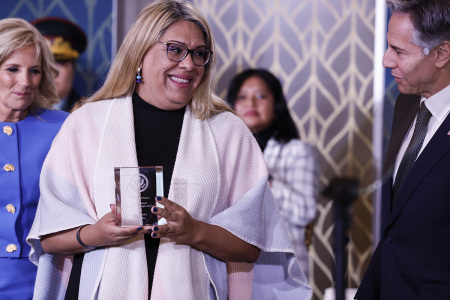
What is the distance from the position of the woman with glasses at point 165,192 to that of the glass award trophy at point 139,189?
15 mm

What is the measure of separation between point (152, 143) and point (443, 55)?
0.98 m

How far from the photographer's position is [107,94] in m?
2.01

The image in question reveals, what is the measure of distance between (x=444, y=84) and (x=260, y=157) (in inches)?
25.0

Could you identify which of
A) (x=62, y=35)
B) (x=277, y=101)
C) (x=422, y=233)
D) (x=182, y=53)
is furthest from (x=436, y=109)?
(x=62, y=35)

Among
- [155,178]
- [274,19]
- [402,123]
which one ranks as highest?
[274,19]

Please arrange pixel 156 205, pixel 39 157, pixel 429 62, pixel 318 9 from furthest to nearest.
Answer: pixel 318 9, pixel 39 157, pixel 429 62, pixel 156 205

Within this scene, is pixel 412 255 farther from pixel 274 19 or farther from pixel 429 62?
pixel 274 19

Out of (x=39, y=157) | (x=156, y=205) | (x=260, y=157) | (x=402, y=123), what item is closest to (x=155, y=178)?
(x=156, y=205)

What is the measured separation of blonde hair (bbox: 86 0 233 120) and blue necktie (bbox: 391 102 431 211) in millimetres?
636

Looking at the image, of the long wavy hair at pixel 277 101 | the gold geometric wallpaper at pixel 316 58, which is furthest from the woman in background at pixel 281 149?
the gold geometric wallpaper at pixel 316 58

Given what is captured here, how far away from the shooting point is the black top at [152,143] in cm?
186

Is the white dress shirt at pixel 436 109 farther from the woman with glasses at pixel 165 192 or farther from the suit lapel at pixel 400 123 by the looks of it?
the woman with glasses at pixel 165 192

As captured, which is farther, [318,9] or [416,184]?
[318,9]

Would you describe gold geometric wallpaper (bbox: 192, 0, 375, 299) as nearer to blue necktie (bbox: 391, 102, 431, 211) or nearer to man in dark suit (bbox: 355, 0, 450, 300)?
man in dark suit (bbox: 355, 0, 450, 300)
